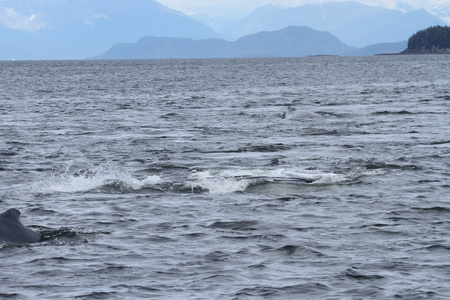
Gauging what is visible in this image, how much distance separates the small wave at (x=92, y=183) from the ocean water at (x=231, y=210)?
0.22ft

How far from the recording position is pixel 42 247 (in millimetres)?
12234

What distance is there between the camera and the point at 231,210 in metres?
15.0

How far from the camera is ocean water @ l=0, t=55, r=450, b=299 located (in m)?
10.3

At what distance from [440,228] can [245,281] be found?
16.1ft

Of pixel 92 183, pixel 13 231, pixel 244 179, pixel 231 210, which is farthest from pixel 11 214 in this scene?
pixel 244 179

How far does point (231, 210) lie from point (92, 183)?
4.89 m

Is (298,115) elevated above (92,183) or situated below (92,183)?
above

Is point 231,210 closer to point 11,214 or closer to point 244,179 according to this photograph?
point 244,179

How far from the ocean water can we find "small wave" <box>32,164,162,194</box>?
67 mm

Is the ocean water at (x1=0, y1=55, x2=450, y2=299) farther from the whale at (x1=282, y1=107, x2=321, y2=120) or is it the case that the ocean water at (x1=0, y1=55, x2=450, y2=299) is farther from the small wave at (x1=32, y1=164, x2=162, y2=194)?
the whale at (x1=282, y1=107, x2=321, y2=120)

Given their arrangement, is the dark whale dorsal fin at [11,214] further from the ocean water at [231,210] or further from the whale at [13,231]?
the ocean water at [231,210]

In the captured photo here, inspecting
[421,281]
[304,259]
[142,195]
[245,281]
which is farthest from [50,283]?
[142,195]

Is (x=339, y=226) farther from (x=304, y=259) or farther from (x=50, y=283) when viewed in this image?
(x=50, y=283)

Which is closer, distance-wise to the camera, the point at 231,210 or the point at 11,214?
the point at 11,214
